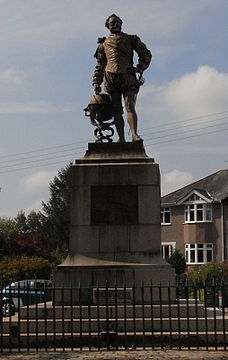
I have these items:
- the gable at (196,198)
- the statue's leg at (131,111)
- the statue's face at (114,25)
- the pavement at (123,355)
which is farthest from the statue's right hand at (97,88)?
the gable at (196,198)

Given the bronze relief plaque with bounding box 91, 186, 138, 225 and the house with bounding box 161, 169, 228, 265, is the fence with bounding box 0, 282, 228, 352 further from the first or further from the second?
the house with bounding box 161, 169, 228, 265

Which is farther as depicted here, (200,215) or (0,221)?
(0,221)

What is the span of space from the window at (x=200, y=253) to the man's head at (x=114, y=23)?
38.6 m

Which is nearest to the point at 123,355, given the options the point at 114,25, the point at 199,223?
the point at 114,25

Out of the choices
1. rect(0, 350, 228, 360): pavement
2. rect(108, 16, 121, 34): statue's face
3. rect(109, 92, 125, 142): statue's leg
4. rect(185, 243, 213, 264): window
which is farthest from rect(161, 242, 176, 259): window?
rect(0, 350, 228, 360): pavement

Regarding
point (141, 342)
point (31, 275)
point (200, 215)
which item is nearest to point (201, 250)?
point (200, 215)

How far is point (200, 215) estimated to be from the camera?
55.8m

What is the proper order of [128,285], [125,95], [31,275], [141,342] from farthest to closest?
[31,275]
[125,95]
[128,285]
[141,342]

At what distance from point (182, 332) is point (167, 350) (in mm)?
800

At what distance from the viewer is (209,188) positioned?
191 ft

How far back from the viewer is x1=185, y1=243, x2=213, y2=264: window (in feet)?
179

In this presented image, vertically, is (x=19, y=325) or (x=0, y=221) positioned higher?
(x=0, y=221)

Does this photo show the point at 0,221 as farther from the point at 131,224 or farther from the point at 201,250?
the point at 131,224

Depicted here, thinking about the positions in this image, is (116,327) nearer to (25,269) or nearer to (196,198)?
(25,269)
